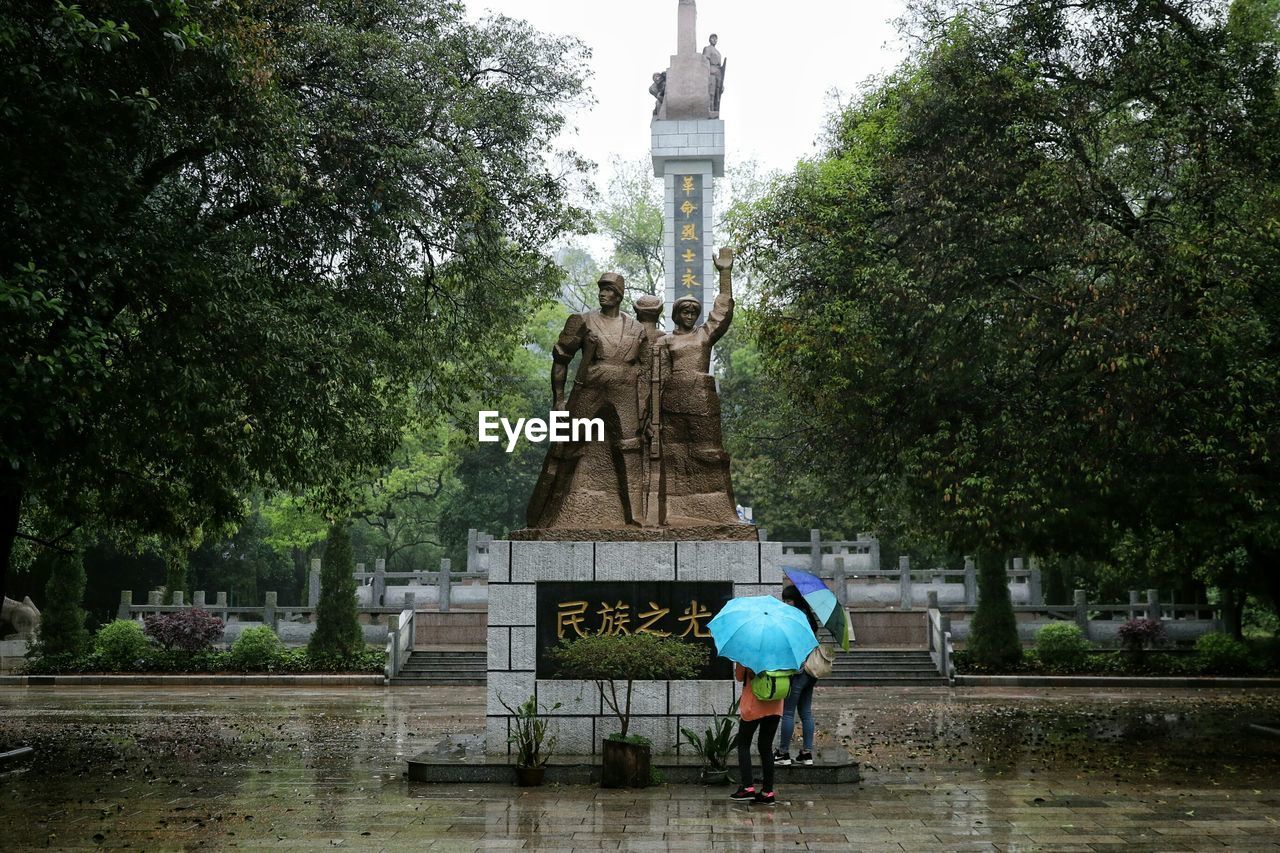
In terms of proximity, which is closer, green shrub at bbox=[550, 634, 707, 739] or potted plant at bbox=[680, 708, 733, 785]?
green shrub at bbox=[550, 634, 707, 739]

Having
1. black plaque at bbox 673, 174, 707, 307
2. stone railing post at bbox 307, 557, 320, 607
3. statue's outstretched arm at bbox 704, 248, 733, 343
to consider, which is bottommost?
stone railing post at bbox 307, 557, 320, 607

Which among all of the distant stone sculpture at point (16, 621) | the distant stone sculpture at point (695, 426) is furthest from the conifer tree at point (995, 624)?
the distant stone sculpture at point (16, 621)

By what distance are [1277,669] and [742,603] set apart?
1823 centimetres

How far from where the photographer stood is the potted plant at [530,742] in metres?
9.90

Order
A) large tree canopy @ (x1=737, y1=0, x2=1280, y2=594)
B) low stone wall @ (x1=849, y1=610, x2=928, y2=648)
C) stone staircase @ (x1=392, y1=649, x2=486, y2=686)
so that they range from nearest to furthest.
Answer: large tree canopy @ (x1=737, y1=0, x2=1280, y2=594)
stone staircase @ (x1=392, y1=649, x2=486, y2=686)
low stone wall @ (x1=849, y1=610, x2=928, y2=648)

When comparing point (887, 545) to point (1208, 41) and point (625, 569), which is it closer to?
point (1208, 41)

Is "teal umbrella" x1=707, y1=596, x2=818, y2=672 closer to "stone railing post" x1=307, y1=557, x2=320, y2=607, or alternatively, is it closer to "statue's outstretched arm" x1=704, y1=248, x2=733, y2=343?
"statue's outstretched arm" x1=704, y1=248, x2=733, y2=343

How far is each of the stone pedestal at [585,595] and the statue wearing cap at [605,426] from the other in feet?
1.87

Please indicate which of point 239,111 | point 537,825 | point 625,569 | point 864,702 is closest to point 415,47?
point 239,111

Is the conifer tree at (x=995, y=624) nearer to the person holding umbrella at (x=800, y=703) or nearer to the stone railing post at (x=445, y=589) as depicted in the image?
the stone railing post at (x=445, y=589)

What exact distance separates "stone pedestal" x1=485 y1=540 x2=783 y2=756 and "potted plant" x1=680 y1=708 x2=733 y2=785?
0.56 feet

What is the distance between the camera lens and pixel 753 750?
36.4 feet

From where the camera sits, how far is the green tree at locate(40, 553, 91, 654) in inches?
969

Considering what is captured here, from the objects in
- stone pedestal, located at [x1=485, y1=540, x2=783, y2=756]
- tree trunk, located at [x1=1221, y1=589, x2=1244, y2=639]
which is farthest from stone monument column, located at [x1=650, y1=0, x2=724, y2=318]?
stone pedestal, located at [x1=485, y1=540, x2=783, y2=756]
